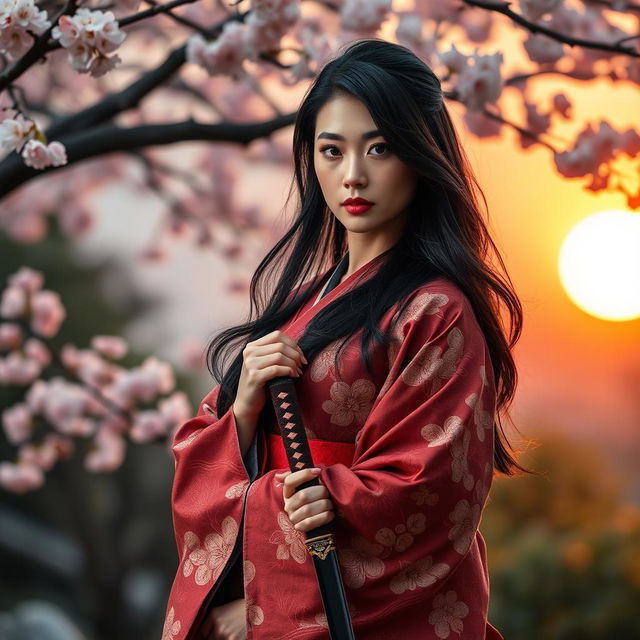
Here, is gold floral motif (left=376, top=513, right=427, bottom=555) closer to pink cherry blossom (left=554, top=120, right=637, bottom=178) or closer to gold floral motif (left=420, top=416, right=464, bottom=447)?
gold floral motif (left=420, top=416, right=464, bottom=447)

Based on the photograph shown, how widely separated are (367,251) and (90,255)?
9137 mm

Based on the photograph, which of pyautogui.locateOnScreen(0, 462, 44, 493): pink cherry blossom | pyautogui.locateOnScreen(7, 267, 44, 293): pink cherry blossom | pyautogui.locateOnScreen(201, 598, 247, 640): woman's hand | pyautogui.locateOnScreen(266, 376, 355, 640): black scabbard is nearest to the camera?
pyautogui.locateOnScreen(266, 376, 355, 640): black scabbard

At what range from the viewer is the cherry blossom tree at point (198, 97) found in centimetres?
212

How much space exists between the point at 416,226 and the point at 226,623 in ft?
2.37

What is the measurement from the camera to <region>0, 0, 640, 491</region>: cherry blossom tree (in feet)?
6.95

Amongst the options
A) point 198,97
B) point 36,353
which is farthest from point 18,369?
point 198,97

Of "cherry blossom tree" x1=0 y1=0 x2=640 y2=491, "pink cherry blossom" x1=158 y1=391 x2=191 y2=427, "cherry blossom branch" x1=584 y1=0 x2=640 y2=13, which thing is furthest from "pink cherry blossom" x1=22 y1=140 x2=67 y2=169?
"pink cherry blossom" x1=158 y1=391 x2=191 y2=427

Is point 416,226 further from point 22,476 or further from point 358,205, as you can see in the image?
point 22,476

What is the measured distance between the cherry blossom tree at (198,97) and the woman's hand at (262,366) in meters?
0.68

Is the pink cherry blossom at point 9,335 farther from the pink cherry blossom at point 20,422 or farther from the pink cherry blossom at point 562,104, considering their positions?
the pink cherry blossom at point 562,104

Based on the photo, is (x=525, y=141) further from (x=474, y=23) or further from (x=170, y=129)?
(x=474, y=23)

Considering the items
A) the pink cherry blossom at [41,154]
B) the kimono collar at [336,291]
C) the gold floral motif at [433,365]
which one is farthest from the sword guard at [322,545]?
the pink cherry blossom at [41,154]

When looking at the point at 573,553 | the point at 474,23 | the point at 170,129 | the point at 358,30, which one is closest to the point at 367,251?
the point at 170,129

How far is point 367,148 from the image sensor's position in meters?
1.74
